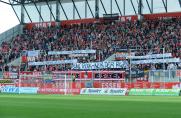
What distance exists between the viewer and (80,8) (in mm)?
65000

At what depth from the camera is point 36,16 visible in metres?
69.3

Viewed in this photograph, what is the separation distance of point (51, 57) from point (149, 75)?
19.8 meters

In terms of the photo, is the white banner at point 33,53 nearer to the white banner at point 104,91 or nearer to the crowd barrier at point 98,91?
the crowd barrier at point 98,91

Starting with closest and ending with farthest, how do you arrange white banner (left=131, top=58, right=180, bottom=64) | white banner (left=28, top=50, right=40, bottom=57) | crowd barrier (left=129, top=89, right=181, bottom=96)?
crowd barrier (left=129, top=89, right=181, bottom=96) < white banner (left=131, top=58, right=180, bottom=64) < white banner (left=28, top=50, right=40, bottom=57)

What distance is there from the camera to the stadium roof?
59.4 metres

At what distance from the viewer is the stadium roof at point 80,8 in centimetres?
5944

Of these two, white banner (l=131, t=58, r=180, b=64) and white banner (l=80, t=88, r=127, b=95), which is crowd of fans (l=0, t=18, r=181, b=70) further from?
white banner (l=80, t=88, r=127, b=95)

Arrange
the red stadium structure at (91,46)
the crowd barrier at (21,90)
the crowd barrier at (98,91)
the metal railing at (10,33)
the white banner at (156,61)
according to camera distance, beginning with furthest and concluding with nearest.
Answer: the metal railing at (10,33), the crowd barrier at (21,90), the white banner at (156,61), the red stadium structure at (91,46), the crowd barrier at (98,91)

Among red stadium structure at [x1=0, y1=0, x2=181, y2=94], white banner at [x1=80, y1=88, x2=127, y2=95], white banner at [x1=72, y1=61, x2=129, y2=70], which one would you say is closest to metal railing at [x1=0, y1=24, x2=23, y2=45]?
red stadium structure at [x1=0, y1=0, x2=181, y2=94]

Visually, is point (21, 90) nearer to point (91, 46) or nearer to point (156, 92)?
point (156, 92)

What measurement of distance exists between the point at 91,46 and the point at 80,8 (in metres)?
11.0

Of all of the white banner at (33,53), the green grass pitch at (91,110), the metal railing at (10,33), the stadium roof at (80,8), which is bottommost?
Result: the green grass pitch at (91,110)

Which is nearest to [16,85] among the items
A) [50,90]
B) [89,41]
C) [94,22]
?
[50,90]

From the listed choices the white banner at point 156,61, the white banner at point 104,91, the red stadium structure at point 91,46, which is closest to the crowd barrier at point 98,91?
the white banner at point 104,91
